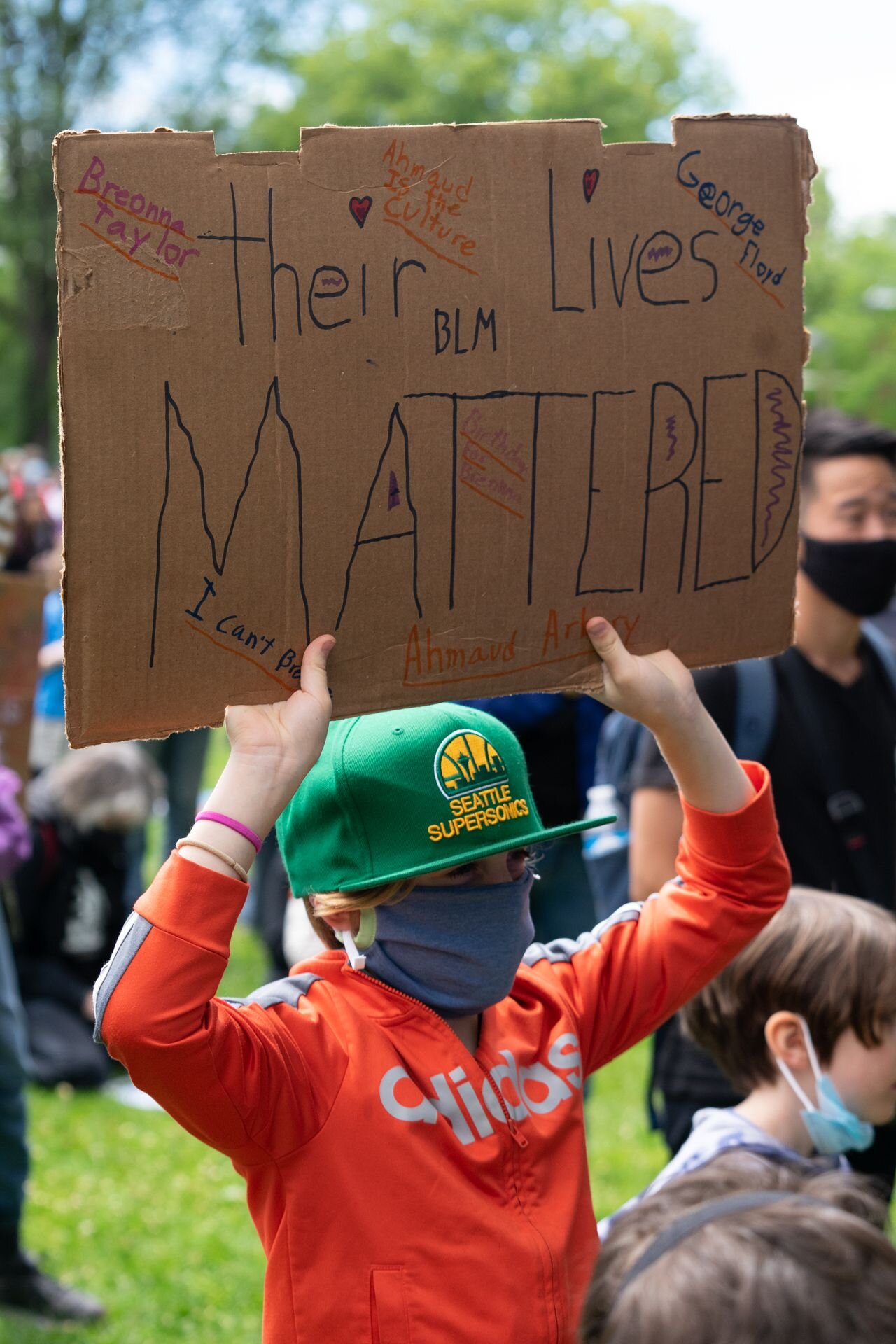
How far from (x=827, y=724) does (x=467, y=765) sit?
1.62 m

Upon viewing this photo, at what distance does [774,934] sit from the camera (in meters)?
2.82

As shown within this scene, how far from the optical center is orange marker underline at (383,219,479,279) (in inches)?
71.0

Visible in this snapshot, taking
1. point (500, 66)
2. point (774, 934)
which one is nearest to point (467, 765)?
point (774, 934)

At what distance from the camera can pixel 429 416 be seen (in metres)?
1.85

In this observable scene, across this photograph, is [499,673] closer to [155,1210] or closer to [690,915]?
[690,915]

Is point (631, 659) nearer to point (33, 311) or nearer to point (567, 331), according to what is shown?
point (567, 331)

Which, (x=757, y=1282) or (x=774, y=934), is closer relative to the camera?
(x=757, y=1282)

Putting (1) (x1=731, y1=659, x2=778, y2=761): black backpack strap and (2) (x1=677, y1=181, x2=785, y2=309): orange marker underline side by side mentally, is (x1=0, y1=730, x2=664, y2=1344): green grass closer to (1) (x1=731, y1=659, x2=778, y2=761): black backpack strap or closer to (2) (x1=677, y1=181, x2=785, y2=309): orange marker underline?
(1) (x1=731, y1=659, x2=778, y2=761): black backpack strap

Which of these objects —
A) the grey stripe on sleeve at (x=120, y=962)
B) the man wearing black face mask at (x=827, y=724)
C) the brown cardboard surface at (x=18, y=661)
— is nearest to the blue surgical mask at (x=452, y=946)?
the grey stripe on sleeve at (x=120, y=962)

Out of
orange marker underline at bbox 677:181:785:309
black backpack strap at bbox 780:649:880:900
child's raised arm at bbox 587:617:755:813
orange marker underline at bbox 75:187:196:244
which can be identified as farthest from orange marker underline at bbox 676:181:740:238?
black backpack strap at bbox 780:649:880:900

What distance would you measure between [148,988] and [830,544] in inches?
91.8

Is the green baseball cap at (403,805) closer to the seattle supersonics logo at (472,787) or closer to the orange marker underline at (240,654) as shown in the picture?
the seattle supersonics logo at (472,787)

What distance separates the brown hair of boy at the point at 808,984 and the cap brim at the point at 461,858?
0.92 meters

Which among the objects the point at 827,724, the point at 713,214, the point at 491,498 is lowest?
the point at 827,724
